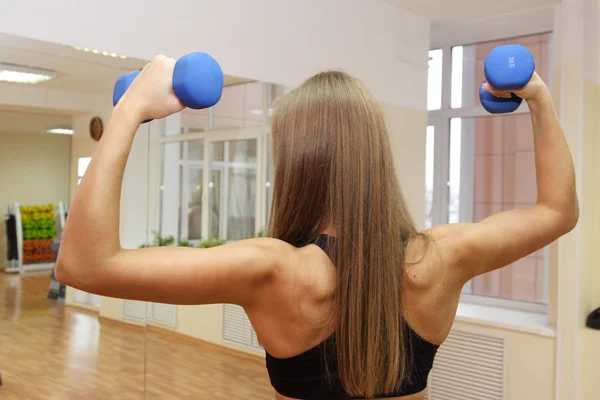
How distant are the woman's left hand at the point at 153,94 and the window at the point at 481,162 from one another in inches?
154

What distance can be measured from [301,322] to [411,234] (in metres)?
0.29

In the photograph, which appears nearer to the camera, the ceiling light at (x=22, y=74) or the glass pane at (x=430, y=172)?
the ceiling light at (x=22, y=74)

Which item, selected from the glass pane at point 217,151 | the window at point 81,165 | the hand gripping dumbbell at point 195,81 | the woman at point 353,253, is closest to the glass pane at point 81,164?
the window at point 81,165

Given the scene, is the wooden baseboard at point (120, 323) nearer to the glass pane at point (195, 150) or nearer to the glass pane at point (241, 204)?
the glass pane at point (241, 204)

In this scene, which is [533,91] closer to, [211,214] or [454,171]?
[211,214]

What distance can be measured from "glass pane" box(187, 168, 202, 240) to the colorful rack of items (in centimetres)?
77

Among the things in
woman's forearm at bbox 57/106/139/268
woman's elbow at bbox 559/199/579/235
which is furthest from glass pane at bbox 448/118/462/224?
woman's forearm at bbox 57/106/139/268

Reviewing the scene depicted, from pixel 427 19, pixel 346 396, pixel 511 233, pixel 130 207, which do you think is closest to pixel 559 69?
pixel 427 19

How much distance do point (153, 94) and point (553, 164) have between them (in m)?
0.77

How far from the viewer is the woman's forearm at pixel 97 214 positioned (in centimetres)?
76

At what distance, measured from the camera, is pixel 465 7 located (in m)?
4.05

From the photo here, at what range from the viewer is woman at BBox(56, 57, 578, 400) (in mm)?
985

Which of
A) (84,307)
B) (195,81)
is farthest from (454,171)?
(195,81)

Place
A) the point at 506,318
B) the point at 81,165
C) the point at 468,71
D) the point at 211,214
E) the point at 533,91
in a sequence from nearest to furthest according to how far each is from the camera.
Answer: the point at 533,91 → the point at 81,165 → the point at 211,214 → the point at 506,318 → the point at 468,71
